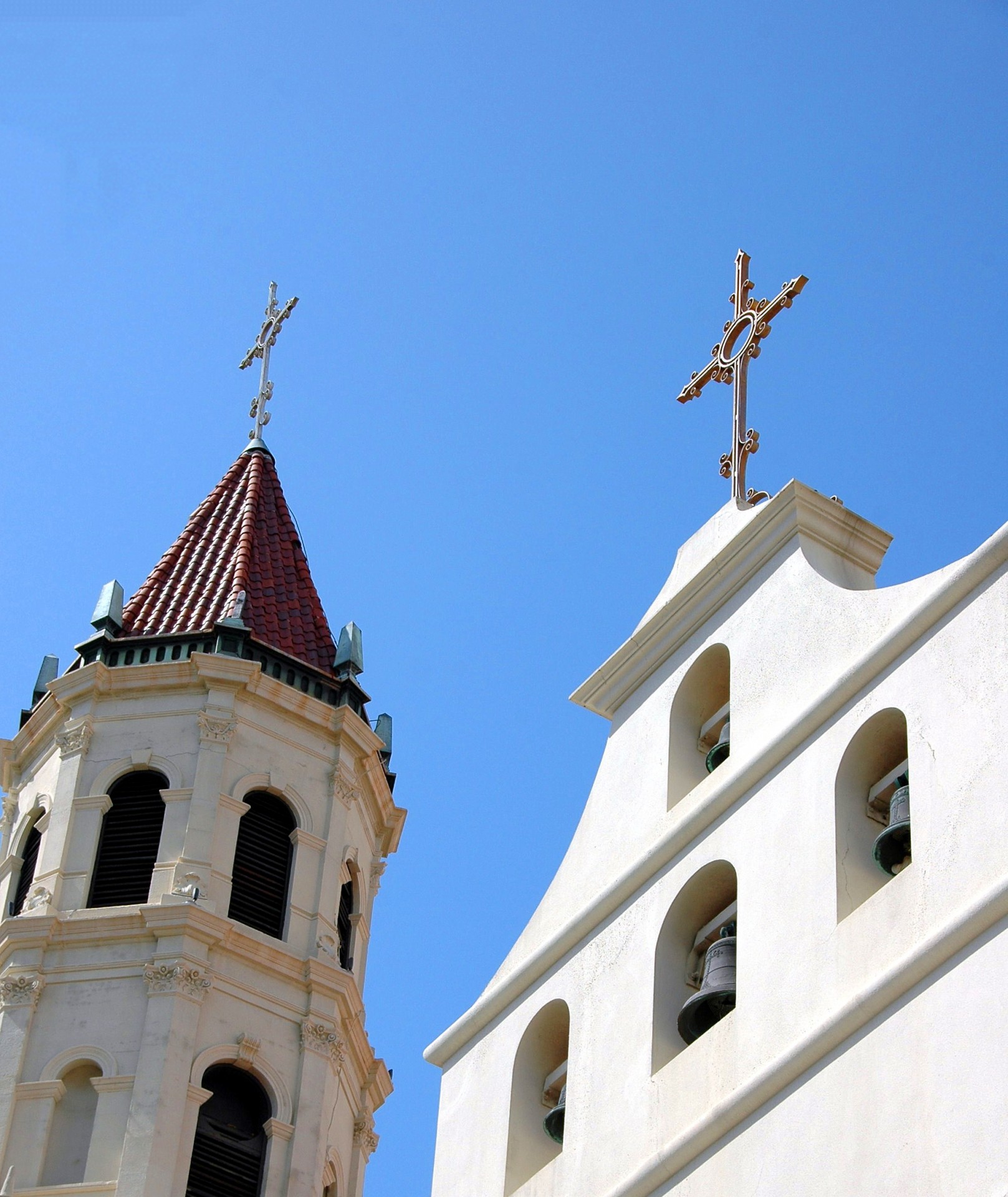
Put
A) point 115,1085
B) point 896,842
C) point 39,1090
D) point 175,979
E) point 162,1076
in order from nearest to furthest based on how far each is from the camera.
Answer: point 896,842 → point 162,1076 → point 115,1085 → point 39,1090 → point 175,979

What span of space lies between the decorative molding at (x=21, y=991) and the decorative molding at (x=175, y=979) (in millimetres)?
1422

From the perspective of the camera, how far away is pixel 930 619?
17.6 metres

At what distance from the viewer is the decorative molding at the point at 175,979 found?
33.4 metres

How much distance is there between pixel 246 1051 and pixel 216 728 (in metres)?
4.92

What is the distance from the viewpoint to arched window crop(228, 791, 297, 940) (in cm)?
3534

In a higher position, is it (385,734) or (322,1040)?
(385,734)

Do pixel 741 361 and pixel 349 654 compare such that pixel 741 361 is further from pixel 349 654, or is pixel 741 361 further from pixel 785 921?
pixel 349 654

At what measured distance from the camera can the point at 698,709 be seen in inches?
837

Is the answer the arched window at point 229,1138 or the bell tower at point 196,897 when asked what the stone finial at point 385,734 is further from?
the arched window at point 229,1138

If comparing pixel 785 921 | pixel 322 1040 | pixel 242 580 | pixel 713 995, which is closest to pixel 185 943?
pixel 322 1040

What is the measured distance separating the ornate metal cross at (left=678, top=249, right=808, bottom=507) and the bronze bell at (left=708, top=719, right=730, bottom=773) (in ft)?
7.55

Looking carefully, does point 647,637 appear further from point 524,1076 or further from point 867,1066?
point 867,1066

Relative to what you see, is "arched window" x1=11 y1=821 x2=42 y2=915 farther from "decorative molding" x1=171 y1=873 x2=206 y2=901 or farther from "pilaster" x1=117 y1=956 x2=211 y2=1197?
"pilaster" x1=117 y1=956 x2=211 y2=1197

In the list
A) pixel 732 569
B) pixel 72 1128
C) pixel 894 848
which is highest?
pixel 72 1128
